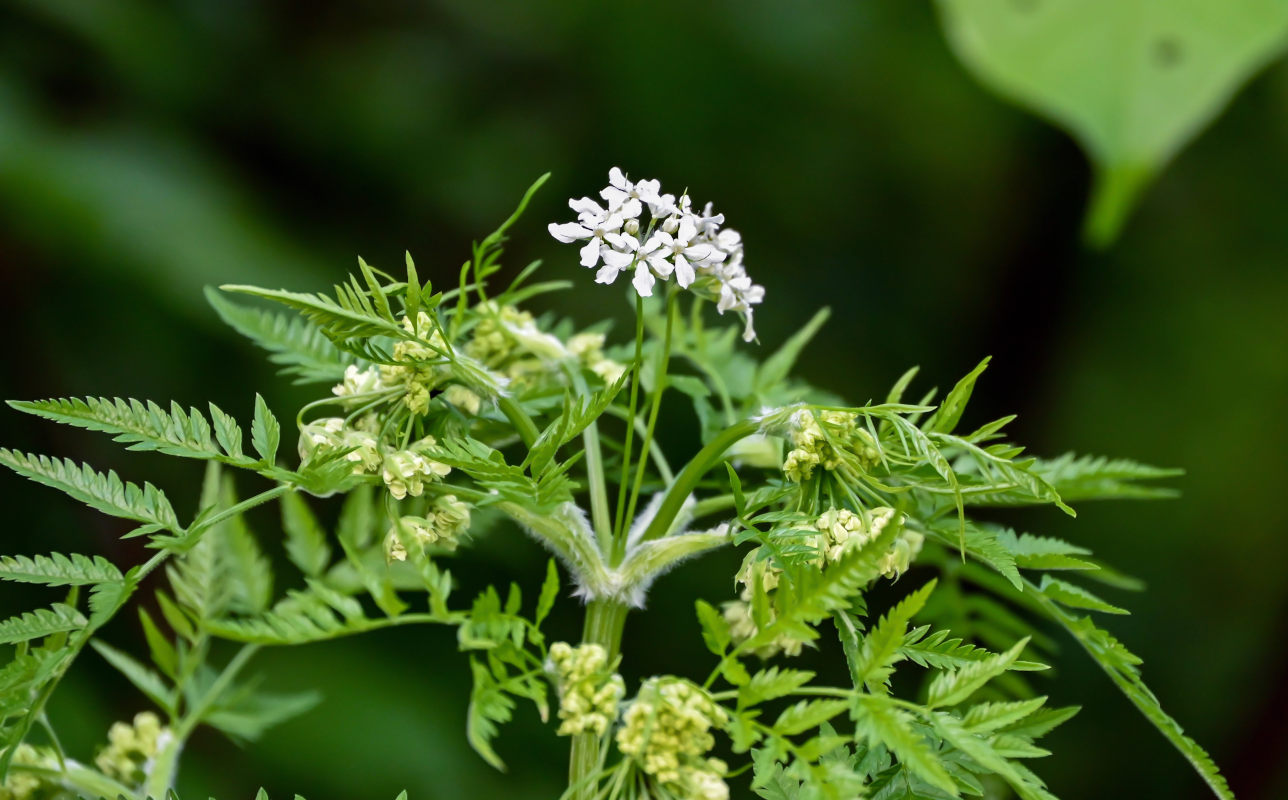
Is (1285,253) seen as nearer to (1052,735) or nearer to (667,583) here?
(1052,735)

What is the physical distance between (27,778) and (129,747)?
0.46ft

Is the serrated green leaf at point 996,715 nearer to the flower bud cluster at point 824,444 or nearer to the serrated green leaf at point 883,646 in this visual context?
the serrated green leaf at point 883,646

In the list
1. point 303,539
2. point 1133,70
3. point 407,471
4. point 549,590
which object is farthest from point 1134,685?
point 303,539

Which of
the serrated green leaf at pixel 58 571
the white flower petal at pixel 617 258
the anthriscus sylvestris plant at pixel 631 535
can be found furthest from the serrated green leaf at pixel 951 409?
the serrated green leaf at pixel 58 571

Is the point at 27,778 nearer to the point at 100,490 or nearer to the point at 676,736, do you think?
the point at 100,490

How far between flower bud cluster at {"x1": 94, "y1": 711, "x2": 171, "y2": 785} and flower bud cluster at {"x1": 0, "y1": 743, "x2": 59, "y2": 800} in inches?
3.9

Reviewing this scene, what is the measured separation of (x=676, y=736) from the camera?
2.34ft

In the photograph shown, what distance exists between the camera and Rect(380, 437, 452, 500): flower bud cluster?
2.40 ft

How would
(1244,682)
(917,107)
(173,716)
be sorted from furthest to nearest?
(917,107)
(1244,682)
(173,716)

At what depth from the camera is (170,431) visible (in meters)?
0.73

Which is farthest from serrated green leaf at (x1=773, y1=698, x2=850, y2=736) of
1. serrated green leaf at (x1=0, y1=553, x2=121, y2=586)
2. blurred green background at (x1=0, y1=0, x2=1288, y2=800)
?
blurred green background at (x1=0, y1=0, x2=1288, y2=800)

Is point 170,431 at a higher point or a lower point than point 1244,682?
lower

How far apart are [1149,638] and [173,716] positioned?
2.35 metres

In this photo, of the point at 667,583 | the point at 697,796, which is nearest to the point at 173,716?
the point at 697,796
